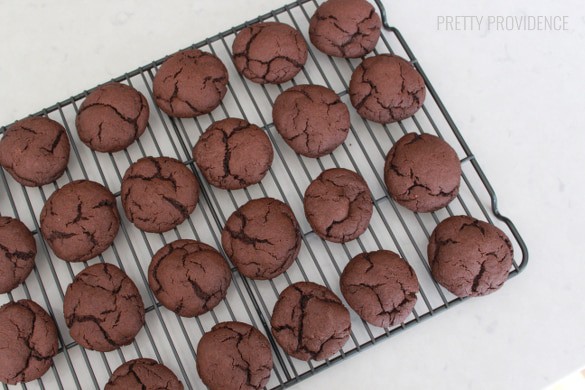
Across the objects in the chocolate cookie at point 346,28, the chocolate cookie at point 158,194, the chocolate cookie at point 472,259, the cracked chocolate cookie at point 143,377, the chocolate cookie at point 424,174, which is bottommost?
the chocolate cookie at point 472,259

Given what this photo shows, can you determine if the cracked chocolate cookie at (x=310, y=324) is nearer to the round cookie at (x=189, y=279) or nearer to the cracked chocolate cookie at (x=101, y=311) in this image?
the round cookie at (x=189, y=279)

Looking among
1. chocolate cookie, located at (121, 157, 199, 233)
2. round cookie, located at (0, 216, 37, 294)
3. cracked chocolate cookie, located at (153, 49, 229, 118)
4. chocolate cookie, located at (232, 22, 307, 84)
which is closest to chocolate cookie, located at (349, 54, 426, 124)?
chocolate cookie, located at (232, 22, 307, 84)

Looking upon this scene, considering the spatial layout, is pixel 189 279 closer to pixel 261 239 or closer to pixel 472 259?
pixel 261 239

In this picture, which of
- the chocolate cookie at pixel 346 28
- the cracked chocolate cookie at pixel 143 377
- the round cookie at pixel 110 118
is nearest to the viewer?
the cracked chocolate cookie at pixel 143 377

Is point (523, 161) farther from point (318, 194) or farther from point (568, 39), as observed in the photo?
point (318, 194)

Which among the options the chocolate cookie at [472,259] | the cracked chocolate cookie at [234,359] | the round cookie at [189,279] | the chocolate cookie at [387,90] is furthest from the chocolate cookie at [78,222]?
the chocolate cookie at [472,259]
